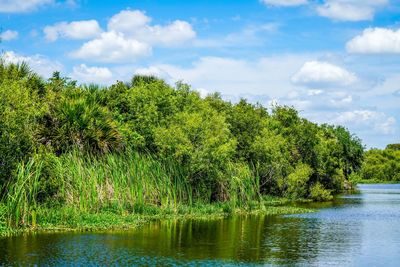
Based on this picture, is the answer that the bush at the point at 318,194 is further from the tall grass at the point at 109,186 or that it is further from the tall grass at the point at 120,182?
the tall grass at the point at 120,182

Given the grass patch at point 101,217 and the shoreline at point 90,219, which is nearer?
the shoreline at point 90,219

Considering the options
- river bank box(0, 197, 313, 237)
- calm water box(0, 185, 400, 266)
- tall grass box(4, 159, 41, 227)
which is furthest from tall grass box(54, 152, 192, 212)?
calm water box(0, 185, 400, 266)

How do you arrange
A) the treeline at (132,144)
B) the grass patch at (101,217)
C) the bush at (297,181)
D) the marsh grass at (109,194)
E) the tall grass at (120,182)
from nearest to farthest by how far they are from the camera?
the grass patch at (101,217) → the marsh grass at (109,194) → the treeline at (132,144) → the tall grass at (120,182) → the bush at (297,181)

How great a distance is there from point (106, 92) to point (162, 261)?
87.0 feet

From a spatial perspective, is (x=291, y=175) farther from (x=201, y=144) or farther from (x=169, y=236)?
(x=169, y=236)

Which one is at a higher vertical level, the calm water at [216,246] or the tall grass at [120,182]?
the tall grass at [120,182]

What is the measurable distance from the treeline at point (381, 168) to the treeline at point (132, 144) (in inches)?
4688

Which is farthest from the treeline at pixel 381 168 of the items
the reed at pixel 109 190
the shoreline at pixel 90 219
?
the shoreline at pixel 90 219

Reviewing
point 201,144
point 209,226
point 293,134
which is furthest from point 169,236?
point 293,134

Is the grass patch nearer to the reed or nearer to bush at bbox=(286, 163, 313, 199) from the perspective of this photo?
the reed

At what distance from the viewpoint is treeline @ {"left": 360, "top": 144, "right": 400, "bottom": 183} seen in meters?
176

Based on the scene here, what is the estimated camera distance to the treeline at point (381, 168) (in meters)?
176

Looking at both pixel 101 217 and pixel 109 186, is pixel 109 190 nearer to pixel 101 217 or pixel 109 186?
Result: pixel 109 186

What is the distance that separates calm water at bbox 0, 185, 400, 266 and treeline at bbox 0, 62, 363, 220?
4.22 m
